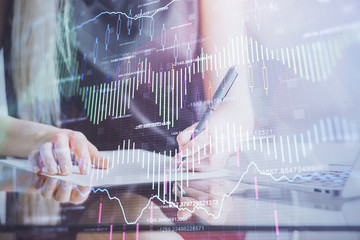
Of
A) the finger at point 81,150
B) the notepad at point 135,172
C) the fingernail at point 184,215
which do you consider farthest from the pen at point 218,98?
the finger at point 81,150

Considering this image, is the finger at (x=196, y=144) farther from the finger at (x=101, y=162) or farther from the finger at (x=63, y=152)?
the finger at (x=63, y=152)

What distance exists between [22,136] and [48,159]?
23 cm

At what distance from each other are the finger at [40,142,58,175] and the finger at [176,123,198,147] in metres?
0.57

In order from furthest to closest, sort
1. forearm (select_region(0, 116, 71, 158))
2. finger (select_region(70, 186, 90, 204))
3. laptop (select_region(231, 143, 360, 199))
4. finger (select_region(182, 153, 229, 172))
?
forearm (select_region(0, 116, 71, 158)), finger (select_region(70, 186, 90, 204)), finger (select_region(182, 153, 229, 172)), laptop (select_region(231, 143, 360, 199))

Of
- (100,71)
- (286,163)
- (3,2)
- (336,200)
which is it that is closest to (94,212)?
(100,71)

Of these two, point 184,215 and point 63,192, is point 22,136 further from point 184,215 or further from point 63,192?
point 184,215

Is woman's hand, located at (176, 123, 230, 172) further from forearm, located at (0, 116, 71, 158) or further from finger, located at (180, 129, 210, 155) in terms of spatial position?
forearm, located at (0, 116, 71, 158)

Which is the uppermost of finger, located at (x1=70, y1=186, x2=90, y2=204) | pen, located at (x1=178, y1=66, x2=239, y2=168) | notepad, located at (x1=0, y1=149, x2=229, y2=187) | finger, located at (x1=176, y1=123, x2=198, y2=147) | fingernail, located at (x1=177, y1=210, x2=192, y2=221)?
pen, located at (x1=178, y1=66, x2=239, y2=168)

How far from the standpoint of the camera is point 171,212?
1.13 meters

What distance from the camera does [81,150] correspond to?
1356 mm

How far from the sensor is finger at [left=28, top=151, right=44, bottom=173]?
138 centimetres

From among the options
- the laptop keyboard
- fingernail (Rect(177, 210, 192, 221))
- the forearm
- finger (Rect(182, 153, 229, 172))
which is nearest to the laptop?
the laptop keyboard

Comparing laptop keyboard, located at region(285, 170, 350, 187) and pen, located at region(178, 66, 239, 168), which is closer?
laptop keyboard, located at region(285, 170, 350, 187)

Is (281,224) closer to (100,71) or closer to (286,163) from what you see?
(286,163)
